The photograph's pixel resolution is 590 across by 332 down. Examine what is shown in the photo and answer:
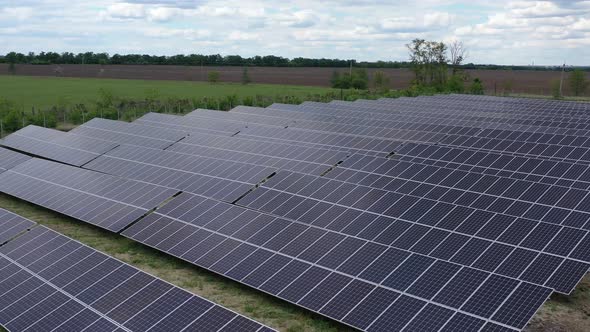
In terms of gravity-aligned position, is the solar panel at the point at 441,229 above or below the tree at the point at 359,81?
below

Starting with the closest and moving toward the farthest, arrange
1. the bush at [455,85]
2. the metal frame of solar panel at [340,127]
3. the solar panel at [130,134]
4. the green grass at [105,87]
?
the solar panel at [130,134] < the metal frame of solar panel at [340,127] < the green grass at [105,87] < the bush at [455,85]

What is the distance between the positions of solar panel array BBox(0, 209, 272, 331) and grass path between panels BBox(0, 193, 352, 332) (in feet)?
7.74

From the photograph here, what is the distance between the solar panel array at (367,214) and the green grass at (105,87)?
50.3 meters

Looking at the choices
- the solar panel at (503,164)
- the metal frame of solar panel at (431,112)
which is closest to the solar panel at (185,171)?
the solar panel at (503,164)

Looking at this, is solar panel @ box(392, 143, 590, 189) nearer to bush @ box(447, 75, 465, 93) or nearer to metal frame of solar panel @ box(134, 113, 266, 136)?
metal frame of solar panel @ box(134, 113, 266, 136)

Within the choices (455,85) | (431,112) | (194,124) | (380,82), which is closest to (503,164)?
(431,112)

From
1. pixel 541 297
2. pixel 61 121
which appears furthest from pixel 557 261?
pixel 61 121

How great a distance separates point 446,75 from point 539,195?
3614 inches

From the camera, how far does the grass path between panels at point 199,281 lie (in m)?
13.7

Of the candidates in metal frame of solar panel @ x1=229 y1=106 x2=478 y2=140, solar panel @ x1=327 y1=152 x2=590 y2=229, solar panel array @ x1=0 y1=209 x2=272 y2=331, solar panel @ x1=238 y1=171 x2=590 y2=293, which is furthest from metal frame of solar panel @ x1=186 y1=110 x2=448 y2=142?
solar panel array @ x1=0 y1=209 x2=272 y2=331

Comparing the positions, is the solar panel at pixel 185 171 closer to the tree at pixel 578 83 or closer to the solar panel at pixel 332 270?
the solar panel at pixel 332 270

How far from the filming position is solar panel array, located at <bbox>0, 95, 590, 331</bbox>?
13.0 meters

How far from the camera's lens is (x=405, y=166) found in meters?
23.0

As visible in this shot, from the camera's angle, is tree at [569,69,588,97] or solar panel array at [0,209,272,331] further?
tree at [569,69,588,97]
